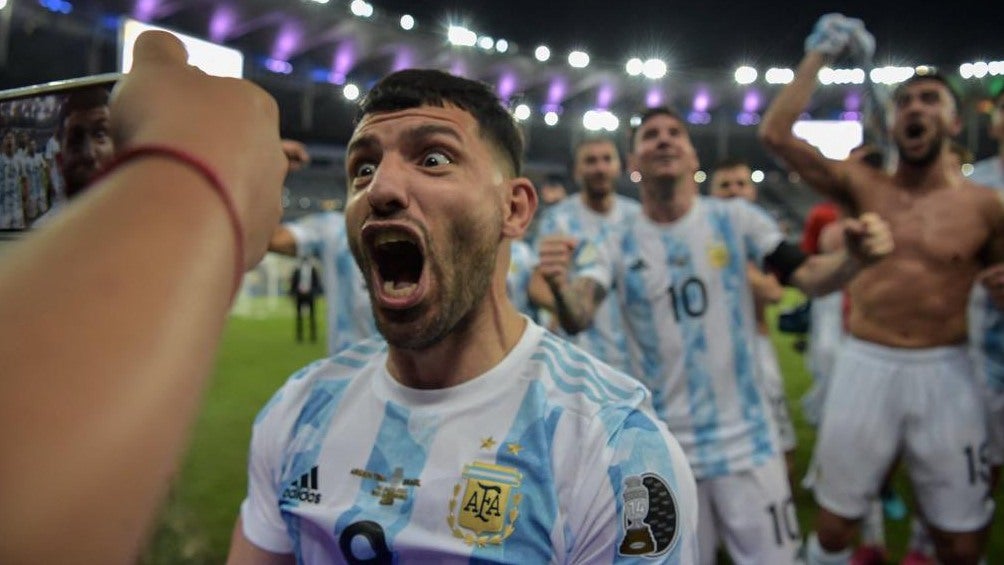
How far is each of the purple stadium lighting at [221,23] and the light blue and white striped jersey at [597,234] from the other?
110 ft

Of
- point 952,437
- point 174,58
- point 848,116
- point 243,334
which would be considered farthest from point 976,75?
point 174,58

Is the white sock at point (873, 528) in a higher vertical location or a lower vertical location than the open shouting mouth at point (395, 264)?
lower

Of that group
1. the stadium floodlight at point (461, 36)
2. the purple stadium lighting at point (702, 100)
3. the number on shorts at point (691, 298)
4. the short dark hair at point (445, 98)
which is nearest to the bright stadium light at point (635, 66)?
the purple stadium lighting at point (702, 100)

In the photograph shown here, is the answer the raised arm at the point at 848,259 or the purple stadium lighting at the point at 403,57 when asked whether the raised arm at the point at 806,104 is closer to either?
the raised arm at the point at 848,259

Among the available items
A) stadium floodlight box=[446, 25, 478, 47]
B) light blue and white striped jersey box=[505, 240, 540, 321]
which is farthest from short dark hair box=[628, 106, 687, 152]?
stadium floodlight box=[446, 25, 478, 47]

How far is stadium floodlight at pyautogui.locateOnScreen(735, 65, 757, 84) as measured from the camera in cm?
4753

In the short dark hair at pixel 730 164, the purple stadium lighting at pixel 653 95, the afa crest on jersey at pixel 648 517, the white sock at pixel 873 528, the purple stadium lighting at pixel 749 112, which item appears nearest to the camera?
the afa crest on jersey at pixel 648 517

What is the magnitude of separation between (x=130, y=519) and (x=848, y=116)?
56384 millimetres

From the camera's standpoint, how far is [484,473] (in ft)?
4.73

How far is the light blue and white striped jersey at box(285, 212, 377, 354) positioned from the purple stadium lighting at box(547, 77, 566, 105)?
46.6 meters

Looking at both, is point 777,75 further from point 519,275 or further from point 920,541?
point 920,541

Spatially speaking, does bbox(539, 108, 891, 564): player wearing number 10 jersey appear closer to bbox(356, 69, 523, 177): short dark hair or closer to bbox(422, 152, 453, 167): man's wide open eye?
bbox(356, 69, 523, 177): short dark hair

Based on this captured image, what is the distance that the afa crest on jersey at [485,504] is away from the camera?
4.51 ft

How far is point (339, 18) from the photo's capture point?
37.6m
